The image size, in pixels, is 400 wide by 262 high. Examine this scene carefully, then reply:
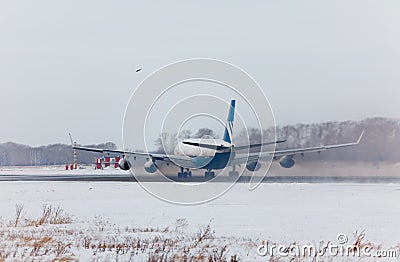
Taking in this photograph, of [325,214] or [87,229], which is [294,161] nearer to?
[325,214]

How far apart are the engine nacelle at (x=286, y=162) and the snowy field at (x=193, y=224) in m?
19.6

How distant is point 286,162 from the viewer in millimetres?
51062

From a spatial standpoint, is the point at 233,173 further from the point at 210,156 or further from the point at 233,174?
the point at 210,156

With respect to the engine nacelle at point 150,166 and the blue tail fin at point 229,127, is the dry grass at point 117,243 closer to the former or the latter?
the engine nacelle at point 150,166

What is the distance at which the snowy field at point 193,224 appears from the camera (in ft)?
46.9

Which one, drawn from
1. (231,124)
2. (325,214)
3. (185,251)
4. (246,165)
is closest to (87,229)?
(185,251)

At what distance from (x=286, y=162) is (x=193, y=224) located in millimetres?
32807

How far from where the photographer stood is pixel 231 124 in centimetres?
5575

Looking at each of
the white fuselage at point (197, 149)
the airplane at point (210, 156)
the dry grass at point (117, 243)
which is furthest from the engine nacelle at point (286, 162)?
the dry grass at point (117, 243)

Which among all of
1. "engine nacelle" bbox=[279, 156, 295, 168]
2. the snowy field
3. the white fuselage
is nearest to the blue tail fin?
the white fuselage

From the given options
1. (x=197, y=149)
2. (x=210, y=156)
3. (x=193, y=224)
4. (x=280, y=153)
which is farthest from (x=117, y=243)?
(x=280, y=153)

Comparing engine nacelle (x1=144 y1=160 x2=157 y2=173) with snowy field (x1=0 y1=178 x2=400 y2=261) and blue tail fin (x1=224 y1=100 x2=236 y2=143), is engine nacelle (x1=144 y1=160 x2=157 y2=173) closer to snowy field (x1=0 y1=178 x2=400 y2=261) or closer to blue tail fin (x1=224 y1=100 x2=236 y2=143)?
blue tail fin (x1=224 y1=100 x2=236 y2=143)

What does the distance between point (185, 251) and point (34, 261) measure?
3.75 meters

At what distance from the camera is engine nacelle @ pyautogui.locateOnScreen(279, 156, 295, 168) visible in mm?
51094
